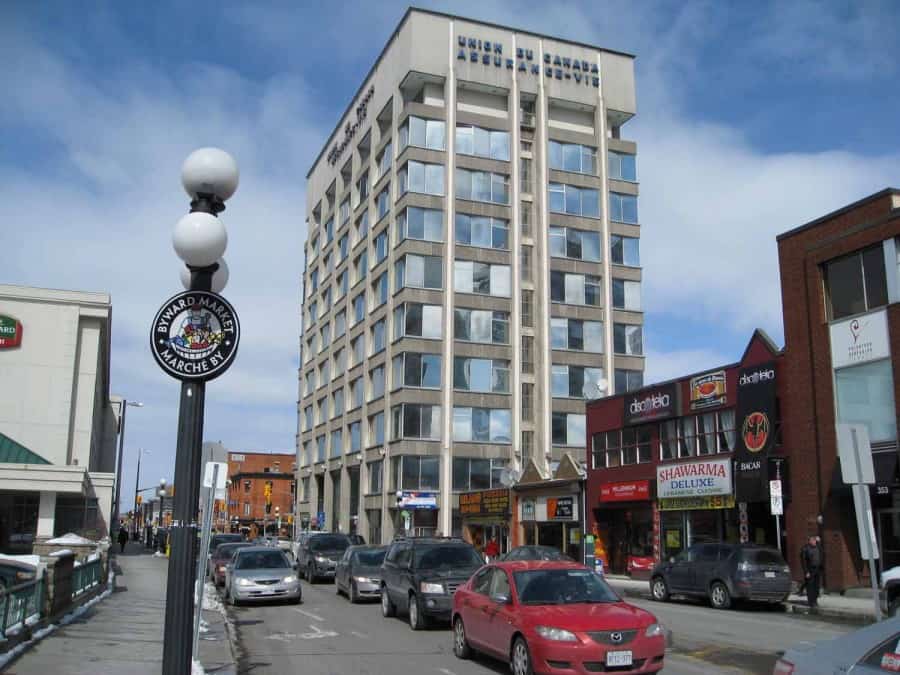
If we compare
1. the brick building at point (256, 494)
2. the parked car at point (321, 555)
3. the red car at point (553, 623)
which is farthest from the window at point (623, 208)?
the brick building at point (256, 494)

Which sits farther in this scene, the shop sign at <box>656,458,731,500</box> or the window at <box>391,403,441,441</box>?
the window at <box>391,403,441,441</box>

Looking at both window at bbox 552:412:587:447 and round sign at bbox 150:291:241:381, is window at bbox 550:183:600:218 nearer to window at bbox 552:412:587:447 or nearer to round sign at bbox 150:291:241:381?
window at bbox 552:412:587:447

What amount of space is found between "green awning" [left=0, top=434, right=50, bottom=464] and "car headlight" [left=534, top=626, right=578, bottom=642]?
1790 inches

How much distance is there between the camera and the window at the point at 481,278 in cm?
5997

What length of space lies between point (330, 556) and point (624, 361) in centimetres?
3551

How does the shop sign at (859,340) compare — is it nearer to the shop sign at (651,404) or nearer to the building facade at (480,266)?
the shop sign at (651,404)

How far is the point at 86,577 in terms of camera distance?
2033cm

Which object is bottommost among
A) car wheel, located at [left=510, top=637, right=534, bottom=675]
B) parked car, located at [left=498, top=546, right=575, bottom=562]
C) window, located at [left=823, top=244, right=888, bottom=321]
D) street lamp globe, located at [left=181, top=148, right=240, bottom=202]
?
car wheel, located at [left=510, top=637, right=534, bottom=675]

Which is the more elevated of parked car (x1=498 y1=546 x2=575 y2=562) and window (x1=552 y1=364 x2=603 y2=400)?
window (x1=552 y1=364 x2=603 y2=400)

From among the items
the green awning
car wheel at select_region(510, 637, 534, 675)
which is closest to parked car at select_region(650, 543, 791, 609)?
car wheel at select_region(510, 637, 534, 675)

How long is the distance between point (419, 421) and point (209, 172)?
5067 cm

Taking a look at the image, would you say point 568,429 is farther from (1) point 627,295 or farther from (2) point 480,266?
(2) point 480,266

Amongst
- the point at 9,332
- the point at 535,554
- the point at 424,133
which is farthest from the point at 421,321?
the point at 535,554

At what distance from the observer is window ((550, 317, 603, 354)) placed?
60.9 metres
